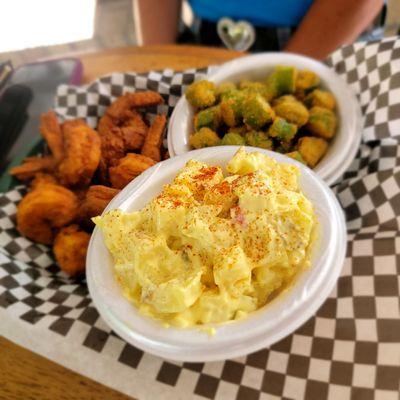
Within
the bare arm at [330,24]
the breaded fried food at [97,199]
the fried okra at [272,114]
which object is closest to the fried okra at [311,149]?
the fried okra at [272,114]

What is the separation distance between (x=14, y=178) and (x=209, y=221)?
0.83 meters

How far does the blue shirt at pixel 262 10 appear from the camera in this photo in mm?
1866

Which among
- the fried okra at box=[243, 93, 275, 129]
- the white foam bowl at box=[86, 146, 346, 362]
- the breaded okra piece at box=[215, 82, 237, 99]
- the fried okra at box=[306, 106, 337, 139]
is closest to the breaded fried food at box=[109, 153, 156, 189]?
the white foam bowl at box=[86, 146, 346, 362]

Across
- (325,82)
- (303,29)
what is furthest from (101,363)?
(303,29)

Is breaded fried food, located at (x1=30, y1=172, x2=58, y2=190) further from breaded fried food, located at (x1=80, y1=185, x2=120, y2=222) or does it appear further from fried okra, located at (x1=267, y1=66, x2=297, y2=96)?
fried okra, located at (x1=267, y1=66, x2=297, y2=96)

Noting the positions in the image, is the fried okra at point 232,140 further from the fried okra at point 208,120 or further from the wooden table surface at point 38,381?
the wooden table surface at point 38,381

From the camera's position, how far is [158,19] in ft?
7.43

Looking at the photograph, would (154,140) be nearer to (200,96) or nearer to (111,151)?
(111,151)

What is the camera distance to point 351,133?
122 cm

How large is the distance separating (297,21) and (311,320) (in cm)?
142

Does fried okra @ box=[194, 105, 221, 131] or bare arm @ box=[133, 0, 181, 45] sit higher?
fried okra @ box=[194, 105, 221, 131]

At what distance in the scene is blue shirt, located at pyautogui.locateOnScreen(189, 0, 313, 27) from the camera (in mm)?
1866

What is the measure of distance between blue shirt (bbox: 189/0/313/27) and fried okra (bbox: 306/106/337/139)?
832mm

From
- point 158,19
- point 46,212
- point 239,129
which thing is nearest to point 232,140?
point 239,129
